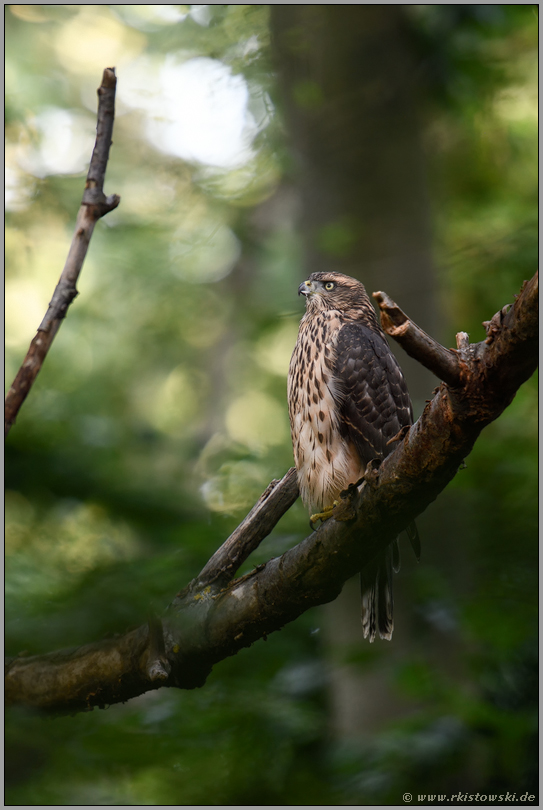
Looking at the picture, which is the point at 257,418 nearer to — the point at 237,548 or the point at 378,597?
the point at 378,597

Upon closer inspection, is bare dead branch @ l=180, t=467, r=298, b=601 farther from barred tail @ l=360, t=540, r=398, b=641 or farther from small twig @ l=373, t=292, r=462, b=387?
small twig @ l=373, t=292, r=462, b=387

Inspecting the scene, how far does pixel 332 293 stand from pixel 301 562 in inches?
71.3

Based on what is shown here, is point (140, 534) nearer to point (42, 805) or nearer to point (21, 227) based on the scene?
point (42, 805)

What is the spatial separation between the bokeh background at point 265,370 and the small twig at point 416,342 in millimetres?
1006

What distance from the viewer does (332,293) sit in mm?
3572

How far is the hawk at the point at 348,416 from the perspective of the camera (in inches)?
116

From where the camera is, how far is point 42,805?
189 cm

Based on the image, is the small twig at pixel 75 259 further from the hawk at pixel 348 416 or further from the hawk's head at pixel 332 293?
the hawk's head at pixel 332 293

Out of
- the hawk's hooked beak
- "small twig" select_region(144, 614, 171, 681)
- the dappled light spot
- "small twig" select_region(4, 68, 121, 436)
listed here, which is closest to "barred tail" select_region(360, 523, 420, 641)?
"small twig" select_region(144, 614, 171, 681)

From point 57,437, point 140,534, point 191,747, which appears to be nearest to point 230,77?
point 57,437

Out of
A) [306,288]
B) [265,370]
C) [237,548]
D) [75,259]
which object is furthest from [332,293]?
[265,370]

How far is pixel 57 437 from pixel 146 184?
13.1 feet

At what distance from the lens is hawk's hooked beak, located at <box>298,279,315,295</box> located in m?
3.54

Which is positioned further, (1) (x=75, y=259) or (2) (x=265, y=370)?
(2) (x=265, y=370)
